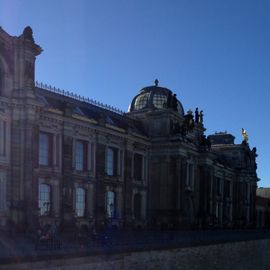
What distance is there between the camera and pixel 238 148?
8212 centimetres

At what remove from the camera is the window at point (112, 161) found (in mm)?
49188

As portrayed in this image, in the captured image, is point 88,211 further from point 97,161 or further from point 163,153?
point 163,153

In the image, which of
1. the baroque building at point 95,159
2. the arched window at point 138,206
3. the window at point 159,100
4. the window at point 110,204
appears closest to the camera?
the baroque building at point 95,159

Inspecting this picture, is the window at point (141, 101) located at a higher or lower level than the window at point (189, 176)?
higher

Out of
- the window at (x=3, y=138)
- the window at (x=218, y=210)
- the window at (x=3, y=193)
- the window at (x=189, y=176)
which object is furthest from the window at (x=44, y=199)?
the window at (x=218, y=210)

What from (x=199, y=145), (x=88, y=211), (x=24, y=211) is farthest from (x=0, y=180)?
(x=199, y=145)

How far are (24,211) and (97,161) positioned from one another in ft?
39.6

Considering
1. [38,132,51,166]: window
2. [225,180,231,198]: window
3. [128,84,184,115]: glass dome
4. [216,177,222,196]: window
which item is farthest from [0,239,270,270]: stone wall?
[225,180,231,198]: window

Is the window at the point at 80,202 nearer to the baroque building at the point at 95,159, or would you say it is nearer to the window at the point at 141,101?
the baroque building at the point at 95,159

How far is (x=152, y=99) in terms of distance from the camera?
59.9 meters

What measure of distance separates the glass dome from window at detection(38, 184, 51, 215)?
21.3m

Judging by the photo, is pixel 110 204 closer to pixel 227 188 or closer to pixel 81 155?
pixel 81 155

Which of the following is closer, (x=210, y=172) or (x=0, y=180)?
(x=0, y=180)

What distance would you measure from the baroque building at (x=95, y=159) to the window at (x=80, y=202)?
9 centimetres
